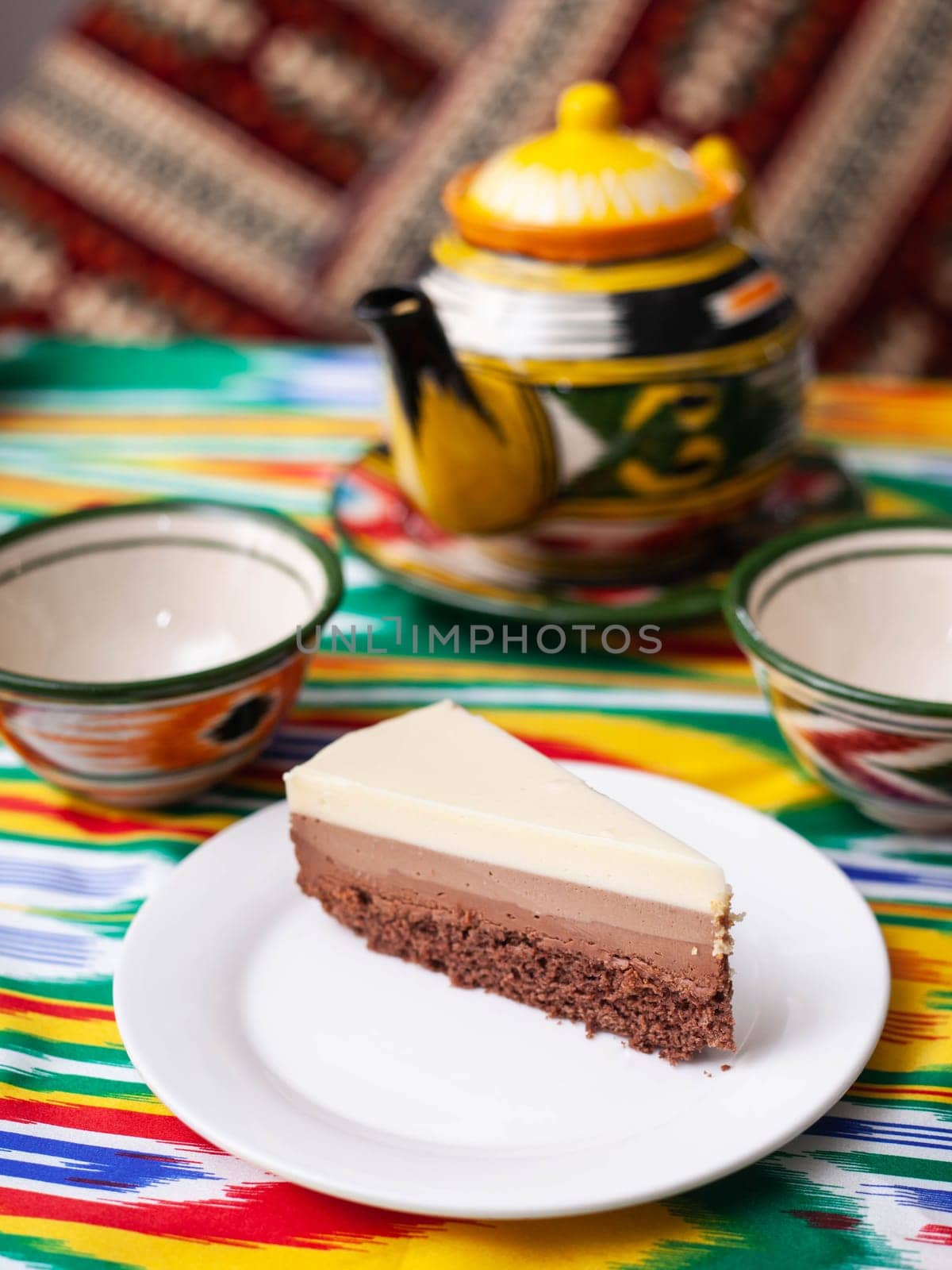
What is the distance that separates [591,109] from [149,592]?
1.50 ft

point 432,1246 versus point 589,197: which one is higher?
point 589,197

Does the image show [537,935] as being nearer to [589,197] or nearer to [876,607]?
[876,607]

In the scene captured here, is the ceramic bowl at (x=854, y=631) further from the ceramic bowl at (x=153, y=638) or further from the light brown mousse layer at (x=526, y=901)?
the ceramic bowl at (x=153, y=638)

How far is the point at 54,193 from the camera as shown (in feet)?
5.56

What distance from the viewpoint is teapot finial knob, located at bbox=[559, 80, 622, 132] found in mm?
975

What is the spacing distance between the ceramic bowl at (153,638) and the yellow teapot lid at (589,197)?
26 cm

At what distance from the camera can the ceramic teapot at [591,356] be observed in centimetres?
91

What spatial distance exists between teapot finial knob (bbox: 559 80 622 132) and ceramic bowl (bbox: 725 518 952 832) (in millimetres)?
335

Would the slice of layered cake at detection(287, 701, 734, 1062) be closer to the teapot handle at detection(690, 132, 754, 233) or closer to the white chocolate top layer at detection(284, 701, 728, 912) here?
the white chocolate top layer at detection(284, 701, 728, 912)

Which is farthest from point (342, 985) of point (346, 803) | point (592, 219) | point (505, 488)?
point (592, 219)

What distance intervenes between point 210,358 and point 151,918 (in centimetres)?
91


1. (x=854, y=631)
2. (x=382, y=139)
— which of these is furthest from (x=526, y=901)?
(x=382, y=139)

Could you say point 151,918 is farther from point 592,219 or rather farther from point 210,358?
point 210,358

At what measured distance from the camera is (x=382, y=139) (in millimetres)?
1693
